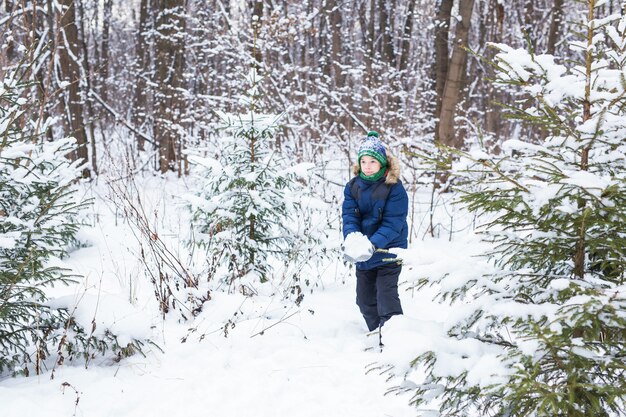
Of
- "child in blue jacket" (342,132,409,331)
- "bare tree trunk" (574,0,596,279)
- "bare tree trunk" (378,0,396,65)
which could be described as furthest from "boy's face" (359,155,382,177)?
"bare tree trunk" (378,0,396,65)

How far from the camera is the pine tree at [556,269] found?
164 centimetres

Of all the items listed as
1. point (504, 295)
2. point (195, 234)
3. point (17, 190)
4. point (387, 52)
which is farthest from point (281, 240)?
point (387, 52)

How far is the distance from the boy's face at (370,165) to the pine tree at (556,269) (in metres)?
1.81

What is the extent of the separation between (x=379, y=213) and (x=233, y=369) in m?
1.64

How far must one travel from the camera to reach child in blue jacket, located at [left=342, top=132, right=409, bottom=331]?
3938 millimetres

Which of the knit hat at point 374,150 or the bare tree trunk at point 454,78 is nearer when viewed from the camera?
the knit hat at point 374,150

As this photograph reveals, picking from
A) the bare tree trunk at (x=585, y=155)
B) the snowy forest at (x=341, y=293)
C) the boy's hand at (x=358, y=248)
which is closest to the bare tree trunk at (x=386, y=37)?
the snowy forest at (x=341, y=293)

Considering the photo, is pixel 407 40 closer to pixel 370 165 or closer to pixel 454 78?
pixel 454 78

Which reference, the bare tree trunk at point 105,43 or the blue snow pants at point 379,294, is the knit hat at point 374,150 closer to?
the blue snow pants at point 379,294

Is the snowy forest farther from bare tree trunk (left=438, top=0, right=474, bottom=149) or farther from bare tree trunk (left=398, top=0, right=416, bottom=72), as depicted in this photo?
bare tree trunk (left=398, top=0, right=416, bottom=72)

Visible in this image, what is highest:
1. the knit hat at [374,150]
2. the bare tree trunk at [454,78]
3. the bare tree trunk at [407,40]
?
the bare tree trunk at [407,40]

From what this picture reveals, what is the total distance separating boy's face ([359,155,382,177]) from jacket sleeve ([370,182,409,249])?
207mm

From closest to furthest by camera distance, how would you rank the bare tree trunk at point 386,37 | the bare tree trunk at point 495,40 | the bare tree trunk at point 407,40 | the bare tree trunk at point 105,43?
the bare tree trunk at point 495,40
the bare tree trunk at point 407,40
the bare tree trunk at point 386,37
the bare tree trunk at point 105,43

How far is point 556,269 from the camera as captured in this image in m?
2.17
